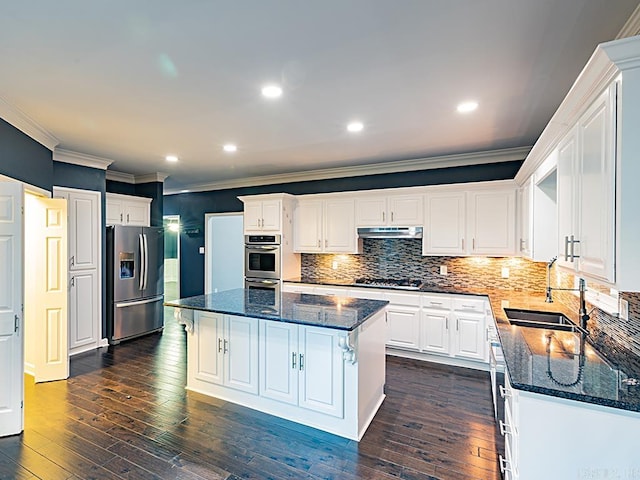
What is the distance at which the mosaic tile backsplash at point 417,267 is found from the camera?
4.27m

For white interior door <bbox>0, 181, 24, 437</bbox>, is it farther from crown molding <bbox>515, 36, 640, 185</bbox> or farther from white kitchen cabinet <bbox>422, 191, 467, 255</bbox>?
white kitchen cabinet <bbox>422, 191, 467, 255</bbox>

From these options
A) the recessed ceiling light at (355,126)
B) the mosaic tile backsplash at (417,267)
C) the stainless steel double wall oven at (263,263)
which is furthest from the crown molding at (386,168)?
the recessed ceiling light at (355,126)

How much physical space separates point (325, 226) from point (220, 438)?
329 cm

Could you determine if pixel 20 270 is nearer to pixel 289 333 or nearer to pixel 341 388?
pixel 289 333

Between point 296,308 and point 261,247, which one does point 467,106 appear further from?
point 261,247

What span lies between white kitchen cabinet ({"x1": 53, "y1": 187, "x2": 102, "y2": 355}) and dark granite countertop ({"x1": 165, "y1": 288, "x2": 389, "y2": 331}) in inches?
90.0

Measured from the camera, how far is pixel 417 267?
4.86 metres

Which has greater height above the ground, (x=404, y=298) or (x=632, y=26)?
(x=632, y=26)

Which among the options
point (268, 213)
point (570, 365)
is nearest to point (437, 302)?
point (570, 365)

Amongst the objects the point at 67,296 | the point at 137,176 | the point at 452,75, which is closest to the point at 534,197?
the point at 452,75

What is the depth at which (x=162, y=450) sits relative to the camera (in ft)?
7.92

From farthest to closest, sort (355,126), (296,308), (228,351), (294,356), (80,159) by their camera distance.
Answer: (80,159) < (355,126) < (228,351) < (296,308) < (294,356)

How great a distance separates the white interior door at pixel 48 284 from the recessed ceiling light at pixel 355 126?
3.17 meters

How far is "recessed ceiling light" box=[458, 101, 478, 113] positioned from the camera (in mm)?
2832
